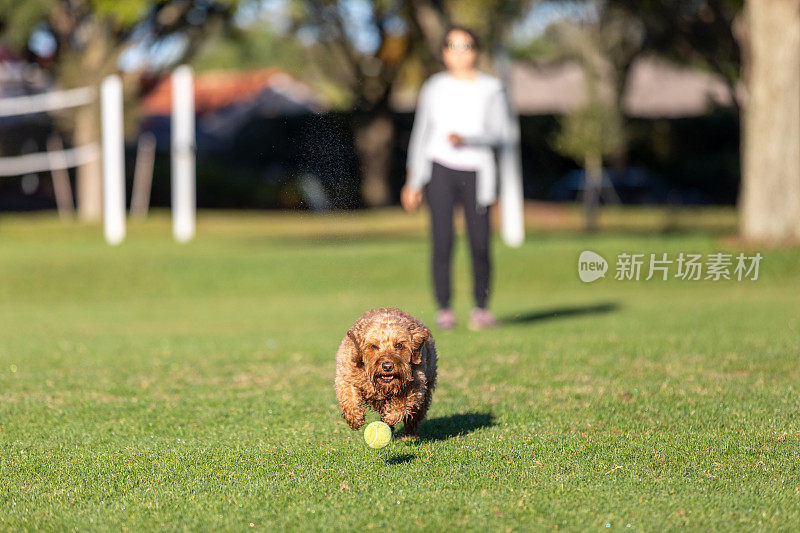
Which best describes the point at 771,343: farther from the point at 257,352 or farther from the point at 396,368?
the point at 396,368

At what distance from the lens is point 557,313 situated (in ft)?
38.3

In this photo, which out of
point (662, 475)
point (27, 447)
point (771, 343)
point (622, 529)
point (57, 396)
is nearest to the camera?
point (622, 529)

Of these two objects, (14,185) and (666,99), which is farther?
(666,99)

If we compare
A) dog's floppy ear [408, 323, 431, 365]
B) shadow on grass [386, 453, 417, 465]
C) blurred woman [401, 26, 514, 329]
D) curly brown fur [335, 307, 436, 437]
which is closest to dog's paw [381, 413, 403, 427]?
curly brown fur [335, 307, 436, 437]

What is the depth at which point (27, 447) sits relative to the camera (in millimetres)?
5250

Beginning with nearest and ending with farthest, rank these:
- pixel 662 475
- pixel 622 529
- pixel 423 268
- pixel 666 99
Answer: pixel 622 529
pixel 662 475
pixel 423 268
pixel 666 99

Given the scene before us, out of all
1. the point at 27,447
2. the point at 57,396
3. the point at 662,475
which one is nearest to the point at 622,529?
the point at 662,475

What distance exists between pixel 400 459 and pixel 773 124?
43.9ft

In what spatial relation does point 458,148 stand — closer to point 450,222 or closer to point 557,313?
point 450,222

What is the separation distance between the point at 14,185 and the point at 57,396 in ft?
116

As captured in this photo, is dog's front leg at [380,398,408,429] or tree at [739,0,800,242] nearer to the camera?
dog's front leg at [380,398,408,429]

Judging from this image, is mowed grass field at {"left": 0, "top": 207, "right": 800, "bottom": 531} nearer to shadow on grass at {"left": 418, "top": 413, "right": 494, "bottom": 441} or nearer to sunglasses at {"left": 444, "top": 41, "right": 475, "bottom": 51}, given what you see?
shadow on grass at {"left": 418, "top": 413, "right": 494, "bottom": 441}

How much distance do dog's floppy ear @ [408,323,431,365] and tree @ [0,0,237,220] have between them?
23.5 metres

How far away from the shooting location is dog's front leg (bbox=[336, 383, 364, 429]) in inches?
201
